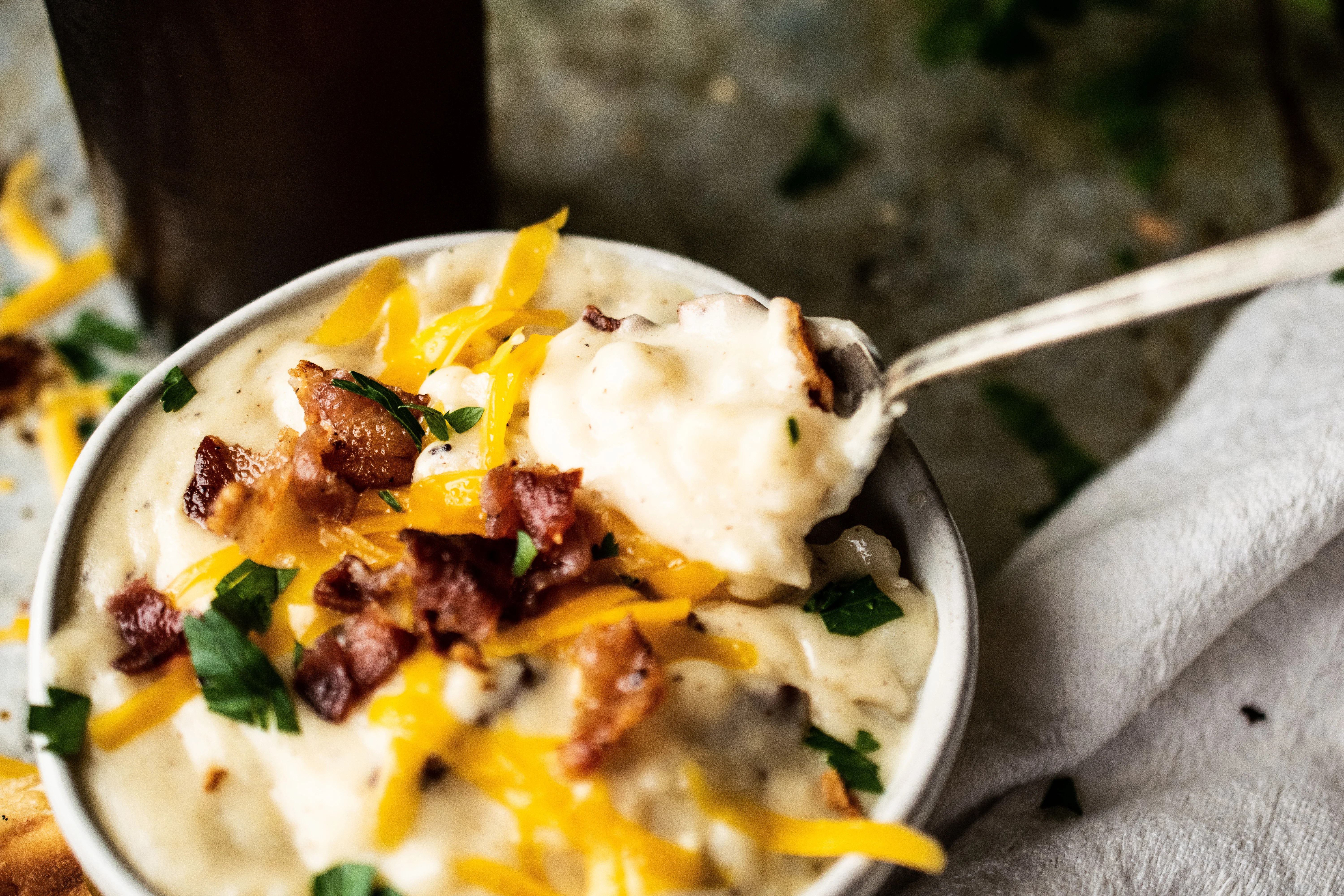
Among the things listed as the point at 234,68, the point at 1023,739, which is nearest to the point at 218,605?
the point at 234,68

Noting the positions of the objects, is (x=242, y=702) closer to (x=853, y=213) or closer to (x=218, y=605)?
(x=218, y=605)

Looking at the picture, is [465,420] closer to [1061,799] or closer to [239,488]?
[239,488]

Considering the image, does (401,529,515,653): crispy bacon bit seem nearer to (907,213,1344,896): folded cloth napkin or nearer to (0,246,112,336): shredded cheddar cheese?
(907,213,1344,896): folded cloth napkin

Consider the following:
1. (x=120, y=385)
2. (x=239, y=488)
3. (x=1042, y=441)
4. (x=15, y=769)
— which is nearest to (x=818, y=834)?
(x=239, y=488)

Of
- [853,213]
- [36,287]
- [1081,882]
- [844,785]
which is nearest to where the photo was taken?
[844,785]

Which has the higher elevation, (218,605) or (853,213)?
(218,605)

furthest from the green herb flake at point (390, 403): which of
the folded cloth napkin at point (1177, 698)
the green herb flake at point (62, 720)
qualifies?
the folded cloth napkin at point (1177, 698)

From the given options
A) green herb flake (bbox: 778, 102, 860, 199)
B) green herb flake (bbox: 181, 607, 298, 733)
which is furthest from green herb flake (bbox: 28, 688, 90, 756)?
green herb flake (bbox: 778, 102, 860, 199)
